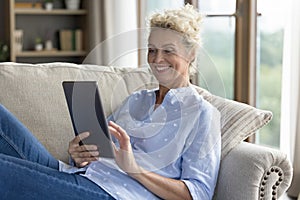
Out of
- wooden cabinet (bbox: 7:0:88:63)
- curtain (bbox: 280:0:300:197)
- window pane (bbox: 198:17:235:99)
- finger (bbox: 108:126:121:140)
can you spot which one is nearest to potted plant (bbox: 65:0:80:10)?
wooden cabinet (bbox: 7:0:88:63)

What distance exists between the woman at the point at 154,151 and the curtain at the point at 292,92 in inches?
48.3

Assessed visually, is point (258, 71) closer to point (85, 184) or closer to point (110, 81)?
point (110, 81)

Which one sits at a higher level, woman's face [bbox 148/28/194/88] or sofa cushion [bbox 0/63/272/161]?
woman's face [bbox 148/28/194/88]

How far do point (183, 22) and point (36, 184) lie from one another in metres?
0.72

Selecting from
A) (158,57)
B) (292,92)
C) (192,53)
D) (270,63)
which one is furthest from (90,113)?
(270,63)

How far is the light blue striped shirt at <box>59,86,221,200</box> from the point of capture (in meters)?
1.97

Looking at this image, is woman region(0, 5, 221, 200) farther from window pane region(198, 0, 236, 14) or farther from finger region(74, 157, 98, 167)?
window pane region(198, 0, 236, 14)

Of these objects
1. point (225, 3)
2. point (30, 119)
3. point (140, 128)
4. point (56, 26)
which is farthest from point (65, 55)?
point (140, 128)

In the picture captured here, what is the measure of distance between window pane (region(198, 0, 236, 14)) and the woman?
1612mm

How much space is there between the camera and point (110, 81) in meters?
2.55

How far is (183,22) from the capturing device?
2039 mm

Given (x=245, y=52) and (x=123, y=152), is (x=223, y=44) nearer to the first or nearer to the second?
(x=245, y=52)

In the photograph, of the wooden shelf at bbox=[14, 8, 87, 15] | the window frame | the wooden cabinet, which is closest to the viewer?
the window frame

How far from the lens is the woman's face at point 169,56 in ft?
6.55
